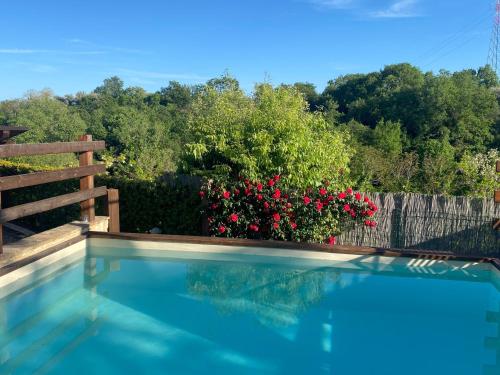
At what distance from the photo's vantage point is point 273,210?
312 inches

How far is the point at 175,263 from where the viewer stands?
23.3 feet

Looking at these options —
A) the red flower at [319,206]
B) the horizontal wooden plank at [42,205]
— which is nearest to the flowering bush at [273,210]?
the red flower at [319,206]

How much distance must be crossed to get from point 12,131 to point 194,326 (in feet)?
20.0

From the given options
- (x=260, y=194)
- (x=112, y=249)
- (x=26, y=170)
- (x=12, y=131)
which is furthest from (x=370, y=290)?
(x=26, y=170)

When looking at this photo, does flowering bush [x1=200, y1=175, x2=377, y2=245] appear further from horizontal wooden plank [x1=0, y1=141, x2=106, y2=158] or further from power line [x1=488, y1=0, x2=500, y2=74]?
power line [x1=488, y1=0, x2=500, y2=74]

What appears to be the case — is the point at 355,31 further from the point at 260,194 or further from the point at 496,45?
the point at 260,194

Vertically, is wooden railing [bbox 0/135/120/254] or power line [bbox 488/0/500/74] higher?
power line [bbox 488/0/500/74]

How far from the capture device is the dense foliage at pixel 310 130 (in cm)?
848

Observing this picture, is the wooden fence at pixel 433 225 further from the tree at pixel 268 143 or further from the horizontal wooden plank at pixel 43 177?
the horizontal wooden plank at pixel 43 177

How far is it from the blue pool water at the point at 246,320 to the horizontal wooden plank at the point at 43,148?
1626mm

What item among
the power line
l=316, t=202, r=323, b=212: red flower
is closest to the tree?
l=316, t=202, r=323, b=212: red flower

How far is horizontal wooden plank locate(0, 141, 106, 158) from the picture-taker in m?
5.48

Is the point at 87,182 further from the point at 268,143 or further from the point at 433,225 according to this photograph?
the point at 433,225

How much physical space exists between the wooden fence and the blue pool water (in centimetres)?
215
